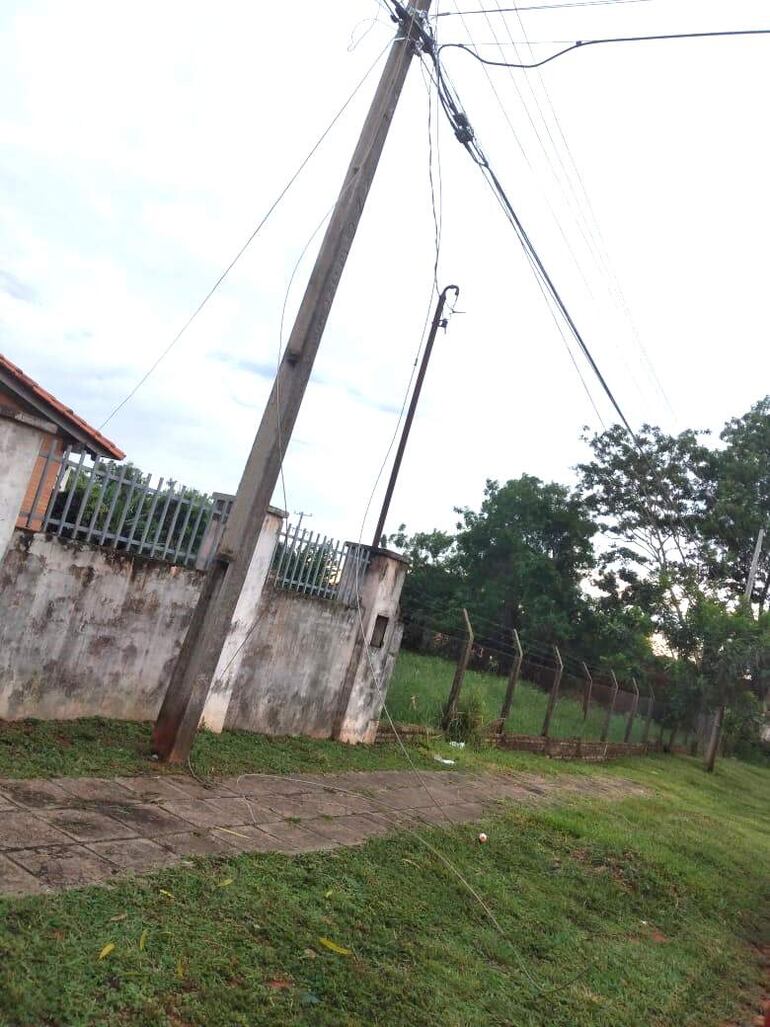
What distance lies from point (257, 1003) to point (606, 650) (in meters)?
25.9

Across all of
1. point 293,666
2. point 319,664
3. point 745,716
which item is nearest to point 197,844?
point 293,666

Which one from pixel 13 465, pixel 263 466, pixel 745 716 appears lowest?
pixel 745 716

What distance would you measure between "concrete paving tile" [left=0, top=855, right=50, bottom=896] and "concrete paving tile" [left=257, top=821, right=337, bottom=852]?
1542 mm

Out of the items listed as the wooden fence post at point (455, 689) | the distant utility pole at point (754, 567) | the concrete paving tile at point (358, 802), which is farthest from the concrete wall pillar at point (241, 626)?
the distant utility pole at point (754, 567)

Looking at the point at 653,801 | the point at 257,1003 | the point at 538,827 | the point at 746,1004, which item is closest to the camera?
the point at 257,1003

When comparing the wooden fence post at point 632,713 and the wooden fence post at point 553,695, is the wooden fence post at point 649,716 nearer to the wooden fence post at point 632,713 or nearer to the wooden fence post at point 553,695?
the wooden fence post at point 632,713

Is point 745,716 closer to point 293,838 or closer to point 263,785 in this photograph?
point 263,785

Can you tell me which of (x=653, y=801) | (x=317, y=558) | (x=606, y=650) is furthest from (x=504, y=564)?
(x=317, y=558)

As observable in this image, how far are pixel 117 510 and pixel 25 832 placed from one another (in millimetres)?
2910

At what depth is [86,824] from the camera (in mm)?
3988

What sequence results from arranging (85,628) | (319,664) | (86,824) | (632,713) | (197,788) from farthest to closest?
1. (632,713)
2. (319,664)
3. (85,628)
4. (197,788)
5. (86,824)

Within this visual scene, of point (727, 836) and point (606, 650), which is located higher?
point (606, 650)

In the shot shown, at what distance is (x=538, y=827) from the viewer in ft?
23.2

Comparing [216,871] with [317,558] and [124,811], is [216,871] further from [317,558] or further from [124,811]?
[317,558]
